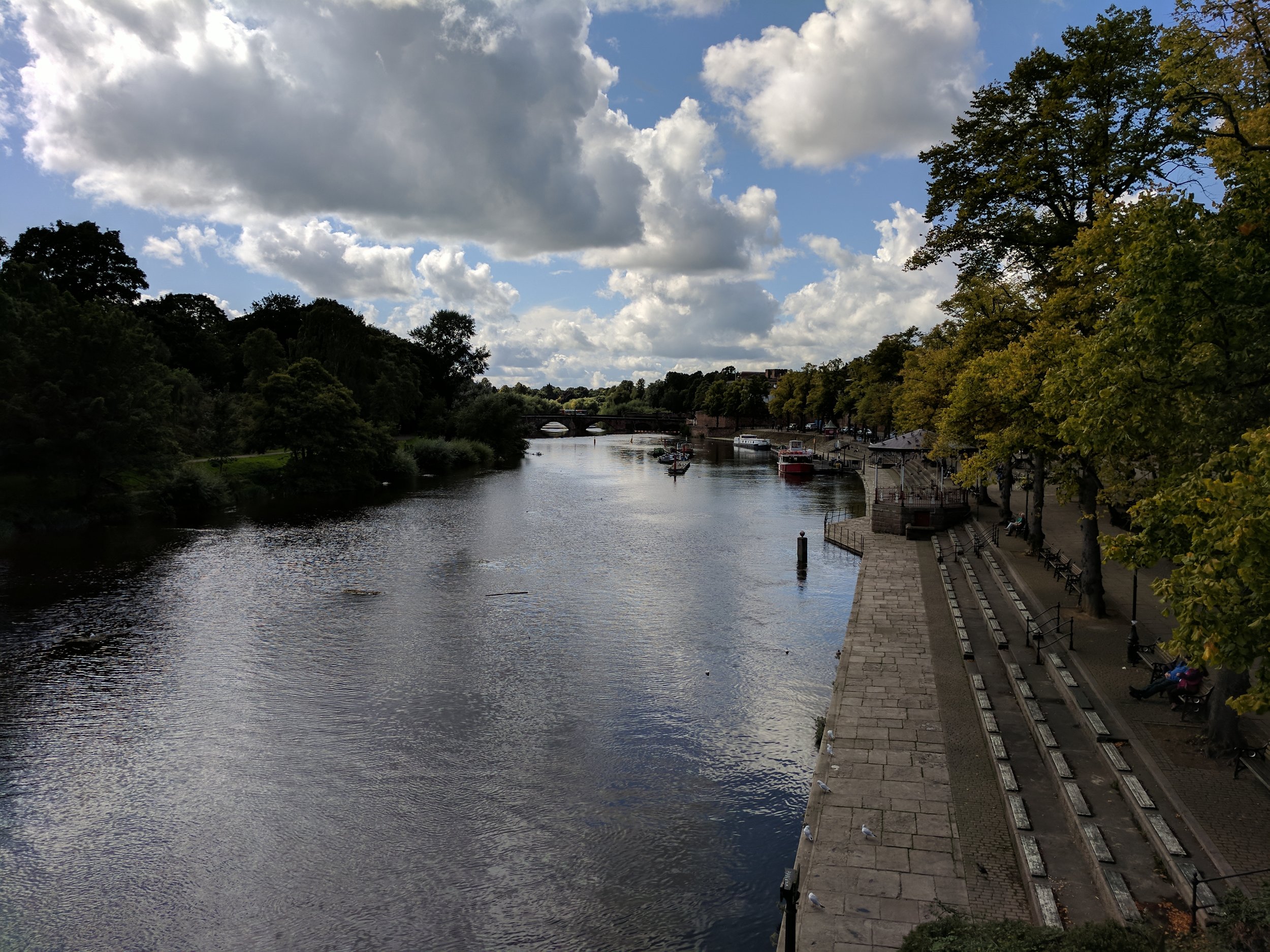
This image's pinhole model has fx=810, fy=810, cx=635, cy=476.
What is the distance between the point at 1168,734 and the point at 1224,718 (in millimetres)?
1088

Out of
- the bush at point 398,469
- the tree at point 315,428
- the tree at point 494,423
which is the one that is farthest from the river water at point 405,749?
the tree at point 494,423

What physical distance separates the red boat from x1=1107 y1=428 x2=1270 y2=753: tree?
224 ft

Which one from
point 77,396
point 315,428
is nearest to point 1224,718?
point 77,396

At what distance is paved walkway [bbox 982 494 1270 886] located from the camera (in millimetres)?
10359

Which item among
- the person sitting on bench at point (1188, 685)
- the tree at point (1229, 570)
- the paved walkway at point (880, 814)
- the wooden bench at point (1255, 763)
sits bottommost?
the paved walkway at point (880, 814)

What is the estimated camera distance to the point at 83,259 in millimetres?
73062

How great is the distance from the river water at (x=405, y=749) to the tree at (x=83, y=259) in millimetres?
46657

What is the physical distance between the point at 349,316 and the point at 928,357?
189 feet

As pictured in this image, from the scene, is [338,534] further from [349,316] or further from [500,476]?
[349,316]

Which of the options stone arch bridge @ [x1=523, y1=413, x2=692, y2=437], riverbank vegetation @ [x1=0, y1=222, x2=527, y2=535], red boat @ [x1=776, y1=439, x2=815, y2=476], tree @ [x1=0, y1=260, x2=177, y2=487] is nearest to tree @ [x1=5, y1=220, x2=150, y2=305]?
riverbank vegetation @ [x1=0, y1=222, x2=527, y2=535]

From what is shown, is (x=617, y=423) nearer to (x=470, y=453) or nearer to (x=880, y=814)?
(x=470, y=453)

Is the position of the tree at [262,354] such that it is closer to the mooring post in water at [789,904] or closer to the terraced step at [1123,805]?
the terraced step at [1123,805]

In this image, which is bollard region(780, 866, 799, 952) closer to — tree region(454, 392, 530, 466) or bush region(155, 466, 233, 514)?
bush region(155, 466, 233, 514)

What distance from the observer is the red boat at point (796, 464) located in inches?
3081
